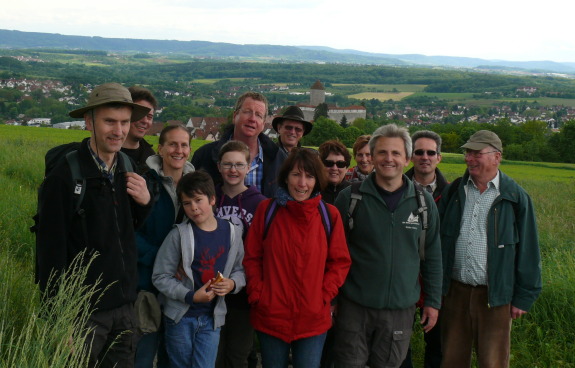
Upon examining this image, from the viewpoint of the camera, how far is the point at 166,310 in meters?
3.16

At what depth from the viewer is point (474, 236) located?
358 centimetres

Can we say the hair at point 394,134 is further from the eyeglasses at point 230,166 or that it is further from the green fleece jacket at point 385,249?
the eyeglasses at point 230,166

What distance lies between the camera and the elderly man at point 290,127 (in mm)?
4711

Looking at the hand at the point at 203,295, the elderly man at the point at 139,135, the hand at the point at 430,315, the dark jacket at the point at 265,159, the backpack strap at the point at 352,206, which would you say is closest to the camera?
the hand at the point at 203,295

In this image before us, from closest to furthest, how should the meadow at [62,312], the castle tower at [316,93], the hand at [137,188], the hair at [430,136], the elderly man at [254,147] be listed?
1. the meadow at [62,312]
2. the hand at [137,188]
3. the elderly man at [254,147]
4. the hair at [430,136]
5. the castle tower at [316,93]

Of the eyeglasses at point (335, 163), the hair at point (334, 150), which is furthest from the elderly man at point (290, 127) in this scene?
the eyeglasses at point (335, 163)

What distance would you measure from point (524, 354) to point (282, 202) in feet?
9.04

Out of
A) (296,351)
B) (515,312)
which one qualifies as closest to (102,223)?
(296,351)

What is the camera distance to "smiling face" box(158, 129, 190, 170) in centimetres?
347

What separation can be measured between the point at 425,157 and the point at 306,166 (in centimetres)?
152

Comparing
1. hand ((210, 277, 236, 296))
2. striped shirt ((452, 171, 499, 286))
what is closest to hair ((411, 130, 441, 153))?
striped shirt ((452, 171, 499, 286))

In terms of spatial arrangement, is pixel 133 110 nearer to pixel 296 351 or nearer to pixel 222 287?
pixel 222 287

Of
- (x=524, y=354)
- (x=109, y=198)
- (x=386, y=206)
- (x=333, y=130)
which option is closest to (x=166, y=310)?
(x=109, y=198)

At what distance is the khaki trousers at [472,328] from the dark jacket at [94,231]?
7.79ft
